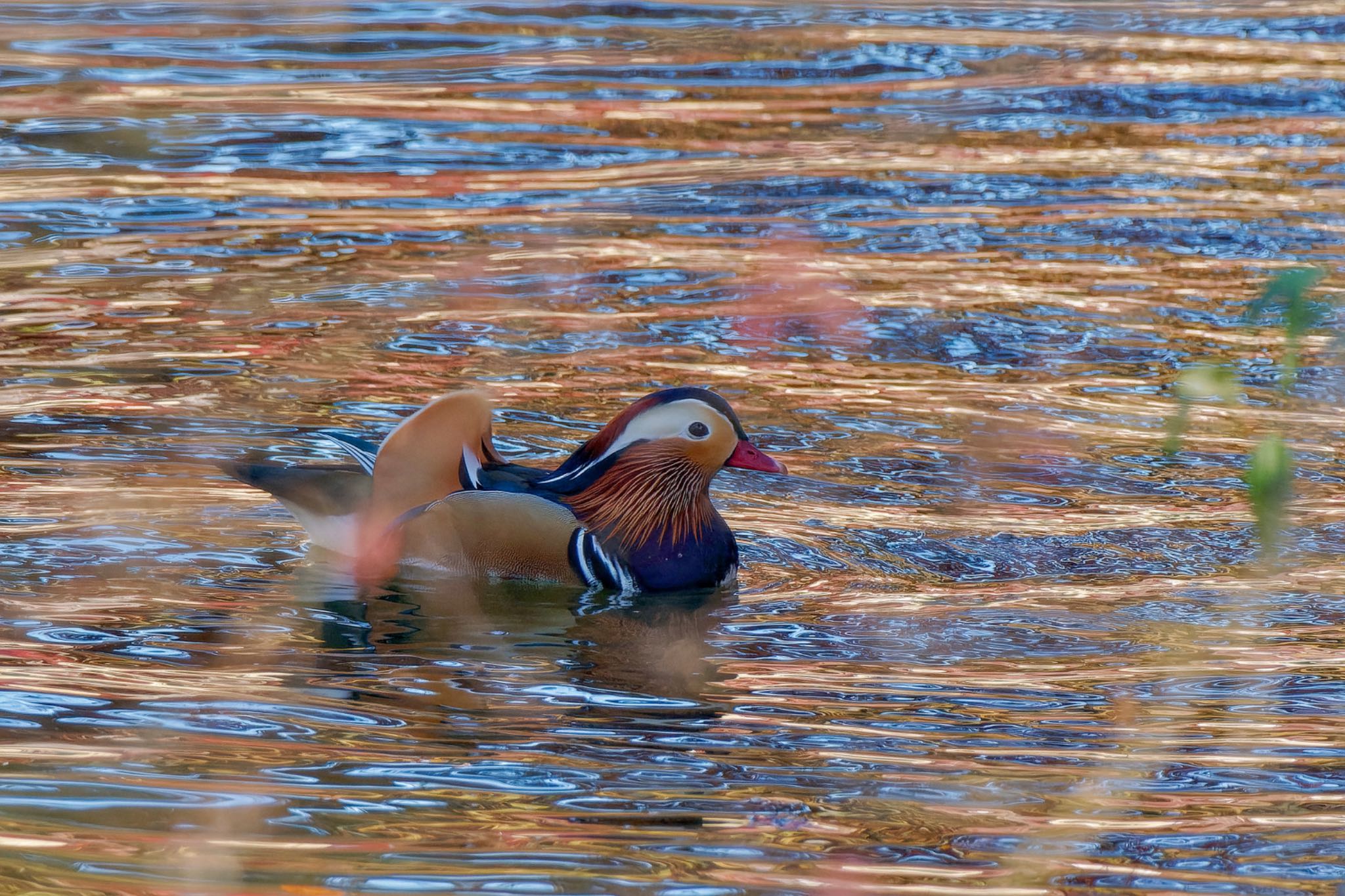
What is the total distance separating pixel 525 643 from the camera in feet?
19.0

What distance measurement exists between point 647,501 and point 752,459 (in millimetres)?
404

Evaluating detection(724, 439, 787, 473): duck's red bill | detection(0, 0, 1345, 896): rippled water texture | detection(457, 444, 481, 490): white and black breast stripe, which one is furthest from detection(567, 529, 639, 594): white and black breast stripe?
detection(724, 439, 787, 473): duck's red bill

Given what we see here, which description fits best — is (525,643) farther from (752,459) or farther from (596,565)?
(752,459)

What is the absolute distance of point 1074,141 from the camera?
12383 millimetres

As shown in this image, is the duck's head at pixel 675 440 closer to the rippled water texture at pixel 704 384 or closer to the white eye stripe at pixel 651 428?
the white eye stripe at pixel 651 428

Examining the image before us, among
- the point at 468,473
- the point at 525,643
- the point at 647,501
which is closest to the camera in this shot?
the point at 525,643

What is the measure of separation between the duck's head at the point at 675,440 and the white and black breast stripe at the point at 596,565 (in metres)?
0.24

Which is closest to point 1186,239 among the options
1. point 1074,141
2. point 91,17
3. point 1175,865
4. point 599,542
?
point 1074,141

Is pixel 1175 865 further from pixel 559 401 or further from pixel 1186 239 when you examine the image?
pixel 1186 239

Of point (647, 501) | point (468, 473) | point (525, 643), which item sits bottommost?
point (525, 643)

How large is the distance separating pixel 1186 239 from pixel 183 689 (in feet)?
23.2

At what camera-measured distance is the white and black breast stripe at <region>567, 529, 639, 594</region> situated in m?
6.36

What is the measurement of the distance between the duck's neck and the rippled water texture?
306mm

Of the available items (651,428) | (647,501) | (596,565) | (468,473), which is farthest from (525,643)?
(651,428)
